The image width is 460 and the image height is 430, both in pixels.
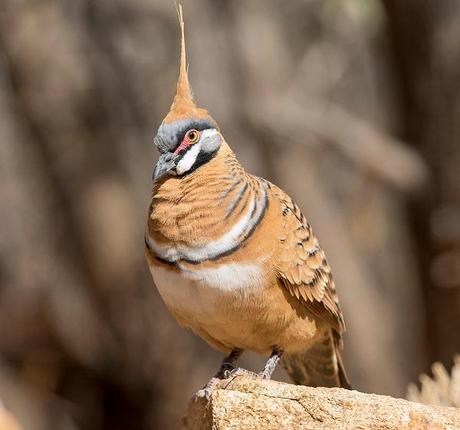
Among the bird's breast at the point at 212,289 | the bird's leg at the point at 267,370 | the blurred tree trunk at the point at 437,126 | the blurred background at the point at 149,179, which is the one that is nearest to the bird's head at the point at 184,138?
the bird's breast at the point at 212,289

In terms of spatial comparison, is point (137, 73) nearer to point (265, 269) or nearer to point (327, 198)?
point (327, 198)

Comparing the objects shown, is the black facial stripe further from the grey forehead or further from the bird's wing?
the bird's wing

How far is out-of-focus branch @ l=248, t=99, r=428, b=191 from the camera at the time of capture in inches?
361

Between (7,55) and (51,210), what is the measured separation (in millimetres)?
1389

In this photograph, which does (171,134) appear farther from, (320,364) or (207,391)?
(320,364)

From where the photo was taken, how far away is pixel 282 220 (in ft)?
16.0

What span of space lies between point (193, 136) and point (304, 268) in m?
0.77

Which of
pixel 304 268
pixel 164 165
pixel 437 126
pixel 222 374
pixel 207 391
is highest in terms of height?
pixel 164 165

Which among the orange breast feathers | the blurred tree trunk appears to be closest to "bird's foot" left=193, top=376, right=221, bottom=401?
the orange breast feathers

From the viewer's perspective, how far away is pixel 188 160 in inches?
185

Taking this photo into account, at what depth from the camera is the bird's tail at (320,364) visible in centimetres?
550

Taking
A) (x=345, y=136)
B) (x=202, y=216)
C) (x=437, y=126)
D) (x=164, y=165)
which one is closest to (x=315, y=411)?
(x=202, y=216)

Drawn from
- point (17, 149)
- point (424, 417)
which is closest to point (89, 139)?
point (17, 149)

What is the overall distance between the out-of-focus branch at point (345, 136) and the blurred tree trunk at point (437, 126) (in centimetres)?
37
